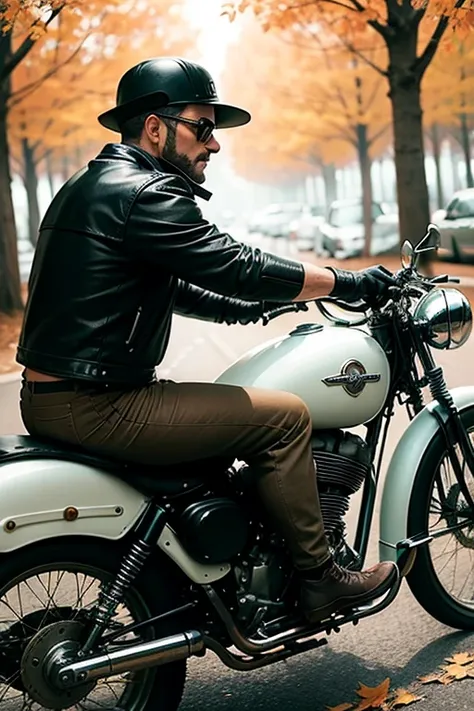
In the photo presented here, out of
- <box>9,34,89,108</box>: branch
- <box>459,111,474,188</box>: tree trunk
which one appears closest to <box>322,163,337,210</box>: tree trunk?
<box>459,111,474,188</box>: tree trunk

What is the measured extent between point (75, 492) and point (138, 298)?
0.54 metres

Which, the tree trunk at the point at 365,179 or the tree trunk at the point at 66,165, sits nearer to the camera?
the tree trunk at the point at 365,179

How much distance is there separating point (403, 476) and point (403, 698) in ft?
2.28

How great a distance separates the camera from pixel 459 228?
9219 millimetres

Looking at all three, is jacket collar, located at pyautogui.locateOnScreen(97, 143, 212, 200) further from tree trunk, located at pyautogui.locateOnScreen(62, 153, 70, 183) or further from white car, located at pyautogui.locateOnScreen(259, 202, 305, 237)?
tree trunk, located at pyautogui.locateOnScreen(62, 153, 70, 183)

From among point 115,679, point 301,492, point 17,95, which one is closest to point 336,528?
point 301,492

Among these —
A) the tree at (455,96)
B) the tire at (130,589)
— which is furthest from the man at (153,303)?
the tree at (455,96)

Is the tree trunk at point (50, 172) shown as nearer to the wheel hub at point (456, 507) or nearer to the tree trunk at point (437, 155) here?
the tree trunk at point (437, 155)

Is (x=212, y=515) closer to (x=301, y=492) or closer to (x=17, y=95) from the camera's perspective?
(x=301, y=492)

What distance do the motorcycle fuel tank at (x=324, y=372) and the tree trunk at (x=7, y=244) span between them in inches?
289

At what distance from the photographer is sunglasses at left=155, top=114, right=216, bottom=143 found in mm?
2921

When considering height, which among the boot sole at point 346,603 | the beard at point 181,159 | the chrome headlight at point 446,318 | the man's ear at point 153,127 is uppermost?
the man's ear at point 153,127

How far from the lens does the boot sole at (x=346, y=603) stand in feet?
9.98

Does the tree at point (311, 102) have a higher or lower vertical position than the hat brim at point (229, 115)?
higher
